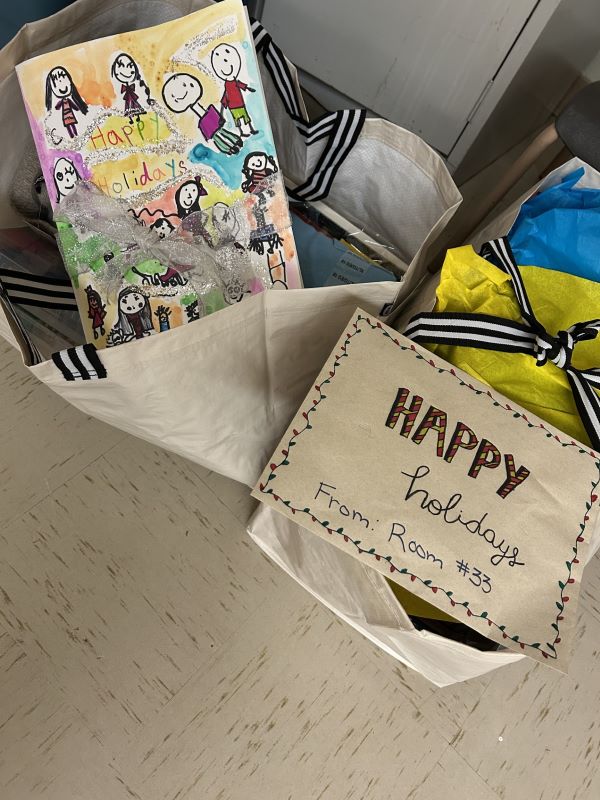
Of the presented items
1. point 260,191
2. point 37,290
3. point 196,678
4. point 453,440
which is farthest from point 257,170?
point 196,678

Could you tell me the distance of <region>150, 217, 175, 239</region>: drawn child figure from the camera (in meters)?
0.68

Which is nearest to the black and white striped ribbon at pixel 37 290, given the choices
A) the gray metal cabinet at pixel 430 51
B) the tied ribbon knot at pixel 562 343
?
the tied ribbon knot at pixel 562 343

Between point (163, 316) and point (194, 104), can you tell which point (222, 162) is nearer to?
point (194, 104)

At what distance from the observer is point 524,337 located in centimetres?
59

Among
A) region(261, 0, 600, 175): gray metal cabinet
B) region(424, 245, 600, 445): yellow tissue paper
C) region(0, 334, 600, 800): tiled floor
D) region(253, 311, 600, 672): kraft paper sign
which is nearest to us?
region(253, 311, 600, 672): kraft paper sign

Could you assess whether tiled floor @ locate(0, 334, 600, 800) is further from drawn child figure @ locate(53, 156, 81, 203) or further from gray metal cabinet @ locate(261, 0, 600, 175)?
gray metal cabinet @ locate(261, 0, 600, 175)

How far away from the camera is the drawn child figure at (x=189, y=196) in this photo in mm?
675

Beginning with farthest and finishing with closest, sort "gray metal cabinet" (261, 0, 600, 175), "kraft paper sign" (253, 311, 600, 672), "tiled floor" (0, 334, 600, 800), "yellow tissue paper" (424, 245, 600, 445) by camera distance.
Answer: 1. "gray metal cabinet" (261, 0, 600, 175)
2. "tiled floor" (0, 334, 600, 800)
3. "yellow tissue paper" (424, 245, 600, 445)
4. "kraft paper sign" (253, 311, 600, 672)

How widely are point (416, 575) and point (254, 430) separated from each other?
11.9 inches

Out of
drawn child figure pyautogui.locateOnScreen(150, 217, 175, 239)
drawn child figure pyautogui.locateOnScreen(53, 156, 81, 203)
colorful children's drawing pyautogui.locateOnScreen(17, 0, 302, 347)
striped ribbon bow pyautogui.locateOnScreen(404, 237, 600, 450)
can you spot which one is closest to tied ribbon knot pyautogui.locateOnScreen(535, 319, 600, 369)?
striped ribbon bow pyautogui.locateOnScreen(404, 237, 600, 450)

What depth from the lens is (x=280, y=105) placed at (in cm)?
77

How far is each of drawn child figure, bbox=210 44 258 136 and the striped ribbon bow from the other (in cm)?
29

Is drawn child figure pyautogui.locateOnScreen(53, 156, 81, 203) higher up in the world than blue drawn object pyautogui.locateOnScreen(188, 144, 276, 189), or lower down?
Result: lower down

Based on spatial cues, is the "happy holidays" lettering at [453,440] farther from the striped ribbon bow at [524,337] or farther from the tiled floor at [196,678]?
the tiled floor at [196,678]
